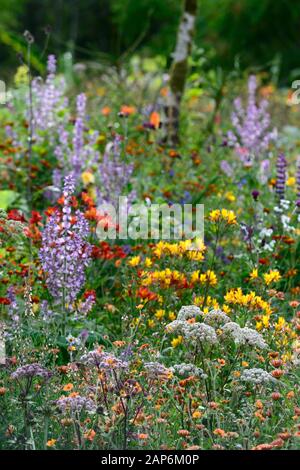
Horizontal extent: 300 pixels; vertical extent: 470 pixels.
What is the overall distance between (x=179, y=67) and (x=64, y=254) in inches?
167

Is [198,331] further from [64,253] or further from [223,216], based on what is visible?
[64,253]

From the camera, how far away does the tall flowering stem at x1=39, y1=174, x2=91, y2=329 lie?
4.72 meters

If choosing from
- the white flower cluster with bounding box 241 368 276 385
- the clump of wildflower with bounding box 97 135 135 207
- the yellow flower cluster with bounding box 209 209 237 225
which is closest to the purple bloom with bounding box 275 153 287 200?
the clump of wildflower with bounding box 97 135 135 207

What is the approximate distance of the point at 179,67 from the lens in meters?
8.48

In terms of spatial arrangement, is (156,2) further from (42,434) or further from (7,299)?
(42,434)

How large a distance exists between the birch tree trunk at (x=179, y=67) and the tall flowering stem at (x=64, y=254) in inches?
149

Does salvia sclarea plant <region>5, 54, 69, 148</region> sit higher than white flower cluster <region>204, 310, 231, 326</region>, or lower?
higher

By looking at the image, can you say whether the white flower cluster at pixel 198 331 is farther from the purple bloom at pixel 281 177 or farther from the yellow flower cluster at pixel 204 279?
the purple bloom at pixel 281 177

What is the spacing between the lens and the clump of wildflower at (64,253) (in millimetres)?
4723

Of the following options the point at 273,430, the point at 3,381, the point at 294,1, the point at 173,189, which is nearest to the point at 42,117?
the point at 173,189

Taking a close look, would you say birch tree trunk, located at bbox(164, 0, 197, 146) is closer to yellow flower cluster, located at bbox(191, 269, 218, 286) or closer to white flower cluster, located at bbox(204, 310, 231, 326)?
yellow flower cluster, located at bbox(191, 269, 218, 286)

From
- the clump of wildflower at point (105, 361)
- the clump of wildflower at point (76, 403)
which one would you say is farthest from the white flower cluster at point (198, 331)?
the clump of wildflower at point (76, 403)

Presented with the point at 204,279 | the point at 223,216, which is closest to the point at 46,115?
the point at 204,279

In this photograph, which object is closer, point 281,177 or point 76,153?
point 281,177
